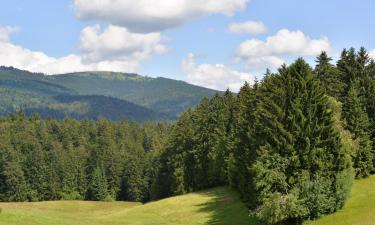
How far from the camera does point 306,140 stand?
4772 cm

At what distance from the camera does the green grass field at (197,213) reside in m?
44.7

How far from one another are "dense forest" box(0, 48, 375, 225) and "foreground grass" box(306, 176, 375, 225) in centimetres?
116

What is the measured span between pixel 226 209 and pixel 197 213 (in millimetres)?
3894

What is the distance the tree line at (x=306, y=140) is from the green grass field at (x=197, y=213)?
6.59 ft

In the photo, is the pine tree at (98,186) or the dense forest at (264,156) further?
the pine tree at (98,186)

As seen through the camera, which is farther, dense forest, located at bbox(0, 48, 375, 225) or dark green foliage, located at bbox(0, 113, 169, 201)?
dark green foliage, located at bbox(0, 113, 169, 201)

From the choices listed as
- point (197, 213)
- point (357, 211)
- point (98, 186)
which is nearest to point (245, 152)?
point (197, 213)

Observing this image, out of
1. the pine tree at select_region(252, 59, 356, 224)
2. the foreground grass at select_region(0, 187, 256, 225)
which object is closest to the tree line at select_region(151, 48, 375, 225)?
the pine tree at select_region(252, 59, 356, 224)

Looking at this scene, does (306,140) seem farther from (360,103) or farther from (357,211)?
(360,103)

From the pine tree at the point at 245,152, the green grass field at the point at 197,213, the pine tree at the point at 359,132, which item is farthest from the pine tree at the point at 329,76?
the green grass field at the point at 197,213

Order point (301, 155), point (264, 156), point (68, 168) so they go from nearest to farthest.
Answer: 1. point (301, 155)
2. point (264, 156)
3. point (68, 168)

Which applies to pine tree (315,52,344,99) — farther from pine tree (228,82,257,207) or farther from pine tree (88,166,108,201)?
pine tree (88,166,108,201)

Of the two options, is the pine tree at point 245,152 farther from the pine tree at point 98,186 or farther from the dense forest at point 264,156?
the pine tree at point 98,186

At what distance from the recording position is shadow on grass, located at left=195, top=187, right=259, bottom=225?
57031 millimetres
